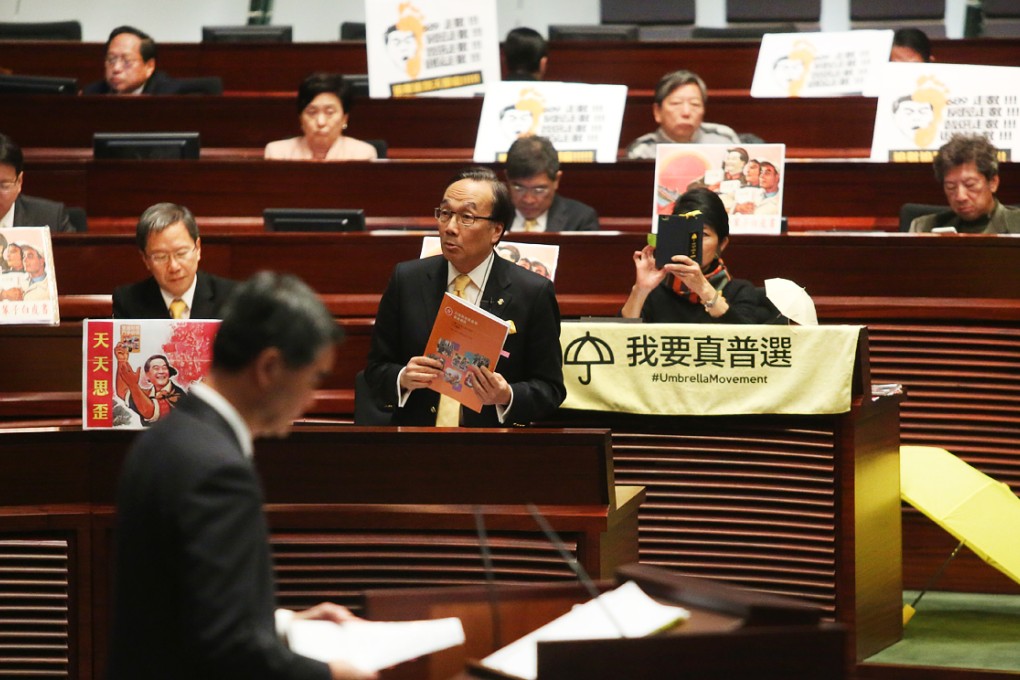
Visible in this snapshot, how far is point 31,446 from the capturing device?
9.21 feet

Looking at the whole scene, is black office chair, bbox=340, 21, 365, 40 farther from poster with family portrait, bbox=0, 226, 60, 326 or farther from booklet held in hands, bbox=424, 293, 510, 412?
booklet held in hands, bbox=424, 293, 510, 412

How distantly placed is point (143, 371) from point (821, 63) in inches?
161

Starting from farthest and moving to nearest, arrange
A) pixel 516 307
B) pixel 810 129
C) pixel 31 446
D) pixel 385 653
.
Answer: pixel 810 129 → pixel 516 307 → pixel 31 446 → pixel 385 653

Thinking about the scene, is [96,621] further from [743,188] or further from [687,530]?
[743,188]

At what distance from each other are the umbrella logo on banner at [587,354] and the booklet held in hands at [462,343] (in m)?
0.64

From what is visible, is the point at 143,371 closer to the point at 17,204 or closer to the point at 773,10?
the point at 17,204

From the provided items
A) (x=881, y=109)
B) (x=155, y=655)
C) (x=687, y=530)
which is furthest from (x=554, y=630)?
(x=881, y=109)

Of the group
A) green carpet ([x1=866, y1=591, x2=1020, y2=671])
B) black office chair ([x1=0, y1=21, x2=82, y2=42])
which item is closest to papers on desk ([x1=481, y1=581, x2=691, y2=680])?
green carpet ([x1=866, y1=591, x2=1020, y2=671])

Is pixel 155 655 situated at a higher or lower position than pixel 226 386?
lower

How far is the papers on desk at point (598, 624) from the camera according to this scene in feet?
5.48

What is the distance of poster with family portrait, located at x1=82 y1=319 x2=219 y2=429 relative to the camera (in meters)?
3.18

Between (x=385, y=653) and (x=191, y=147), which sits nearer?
(x=385, y=653)

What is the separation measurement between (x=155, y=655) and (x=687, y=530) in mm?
2345

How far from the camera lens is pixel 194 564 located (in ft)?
4.85
